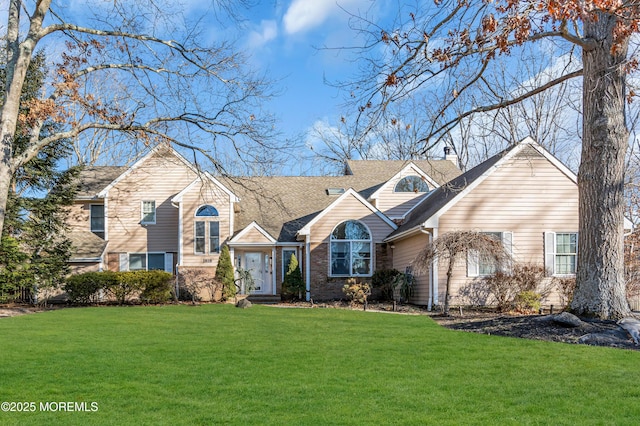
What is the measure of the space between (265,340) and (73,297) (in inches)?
512

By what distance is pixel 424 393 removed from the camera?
20.5ft

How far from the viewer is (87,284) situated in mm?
20500

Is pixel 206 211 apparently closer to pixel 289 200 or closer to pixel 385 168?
pixel 289 200

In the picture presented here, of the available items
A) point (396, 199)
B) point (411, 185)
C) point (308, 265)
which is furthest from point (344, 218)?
point (411, 185)

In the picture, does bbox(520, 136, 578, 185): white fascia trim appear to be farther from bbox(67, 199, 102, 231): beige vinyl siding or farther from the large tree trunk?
bbox(67, 199, 102, 231): beige vinyl siding

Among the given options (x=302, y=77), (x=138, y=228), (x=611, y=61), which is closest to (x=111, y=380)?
(x=302, y=77)

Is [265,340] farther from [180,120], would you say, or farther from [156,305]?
[156,305]

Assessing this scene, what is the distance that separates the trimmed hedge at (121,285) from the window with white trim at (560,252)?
1331 centimetres

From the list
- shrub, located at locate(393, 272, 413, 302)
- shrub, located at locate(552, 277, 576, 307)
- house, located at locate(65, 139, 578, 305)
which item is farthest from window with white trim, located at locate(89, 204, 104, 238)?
shrub, located at locate(552, 277, 576, 307)

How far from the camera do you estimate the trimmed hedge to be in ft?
67.2

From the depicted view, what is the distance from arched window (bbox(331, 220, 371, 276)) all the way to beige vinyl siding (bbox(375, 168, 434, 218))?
2504 millimetres

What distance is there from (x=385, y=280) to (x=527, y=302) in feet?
19.3

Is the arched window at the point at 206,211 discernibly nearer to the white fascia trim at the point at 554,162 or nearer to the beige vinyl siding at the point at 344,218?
the beige vinyl siding at the point at 344,218

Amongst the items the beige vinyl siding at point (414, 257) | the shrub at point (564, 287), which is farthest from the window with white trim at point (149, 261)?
the shrub at point (564, 287)
